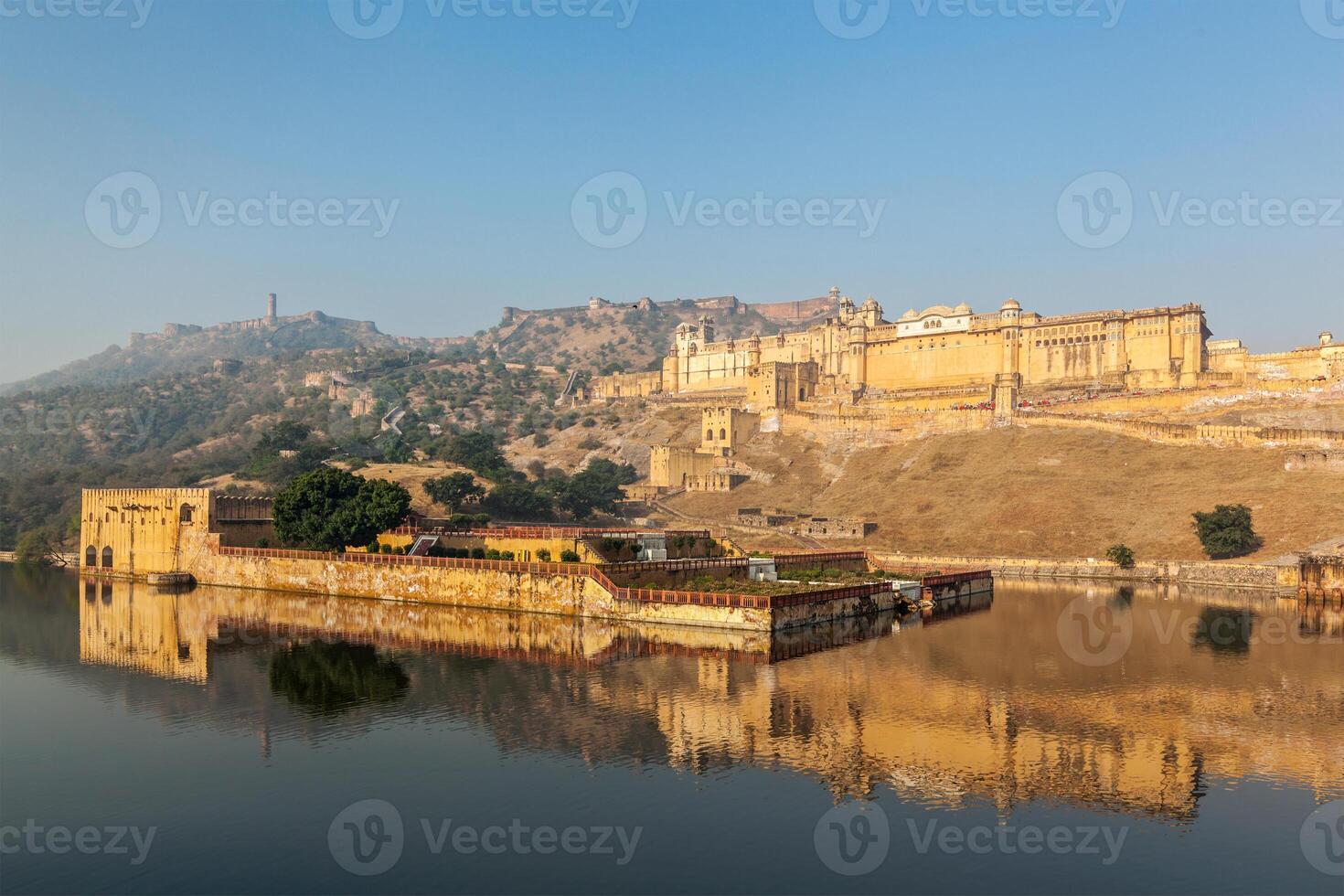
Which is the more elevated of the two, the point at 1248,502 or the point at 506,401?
the point at 506,401

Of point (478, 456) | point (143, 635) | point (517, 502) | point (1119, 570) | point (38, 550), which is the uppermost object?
point (478, 456)

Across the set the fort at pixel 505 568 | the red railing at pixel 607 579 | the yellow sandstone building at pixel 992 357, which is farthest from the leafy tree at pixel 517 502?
the yellow sandstone building at pixel 992 357

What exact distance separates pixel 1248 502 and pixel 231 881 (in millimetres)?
68863

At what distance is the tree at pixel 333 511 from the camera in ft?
166

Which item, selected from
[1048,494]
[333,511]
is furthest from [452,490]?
[1048,494]

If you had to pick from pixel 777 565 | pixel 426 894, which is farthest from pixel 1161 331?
pixel 426 894

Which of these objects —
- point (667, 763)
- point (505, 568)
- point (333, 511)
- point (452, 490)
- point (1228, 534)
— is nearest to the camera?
point (667, 763)

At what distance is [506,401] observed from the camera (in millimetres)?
165500

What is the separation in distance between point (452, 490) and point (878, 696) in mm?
55041

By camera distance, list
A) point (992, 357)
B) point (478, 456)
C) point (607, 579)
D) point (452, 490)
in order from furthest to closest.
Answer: point (992, 357) → point (478, 456) → point (452, 490) → point (607, 579)

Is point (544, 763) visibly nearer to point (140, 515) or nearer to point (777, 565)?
point (777, 565)

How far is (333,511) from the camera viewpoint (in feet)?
169

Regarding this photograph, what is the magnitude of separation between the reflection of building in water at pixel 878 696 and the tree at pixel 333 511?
8.22 m

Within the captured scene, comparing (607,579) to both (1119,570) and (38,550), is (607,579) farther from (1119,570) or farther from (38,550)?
(38,550)
